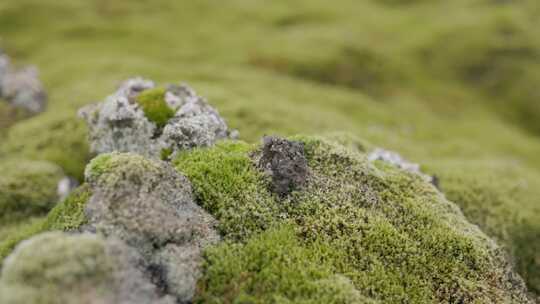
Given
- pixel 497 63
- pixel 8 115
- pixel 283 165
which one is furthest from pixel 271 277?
pixel 497 63

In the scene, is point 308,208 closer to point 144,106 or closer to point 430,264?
point 430,264

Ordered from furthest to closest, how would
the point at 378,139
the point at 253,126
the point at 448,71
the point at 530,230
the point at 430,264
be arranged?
the point at 448,71
the point at 378,139
the point at 253,126
the point at 530,230
the point at 430,264

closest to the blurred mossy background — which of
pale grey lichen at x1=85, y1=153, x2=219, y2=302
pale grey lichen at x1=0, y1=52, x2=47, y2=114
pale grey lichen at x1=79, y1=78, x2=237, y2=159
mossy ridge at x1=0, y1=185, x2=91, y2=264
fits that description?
pale grey lichen at x1=0, y1=52, x2=47, y2=114

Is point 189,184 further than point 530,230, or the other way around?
point 530,230

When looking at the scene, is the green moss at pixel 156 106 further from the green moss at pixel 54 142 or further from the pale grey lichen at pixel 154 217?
the green moss at pixel 54 142

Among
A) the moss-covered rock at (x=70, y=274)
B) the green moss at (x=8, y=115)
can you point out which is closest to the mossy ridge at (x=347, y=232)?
the moss-covered rock at (x=70, y=274)

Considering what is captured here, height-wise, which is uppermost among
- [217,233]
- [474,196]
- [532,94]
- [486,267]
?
[217,233]

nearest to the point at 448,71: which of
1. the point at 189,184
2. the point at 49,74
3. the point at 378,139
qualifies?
the point at 378,139
